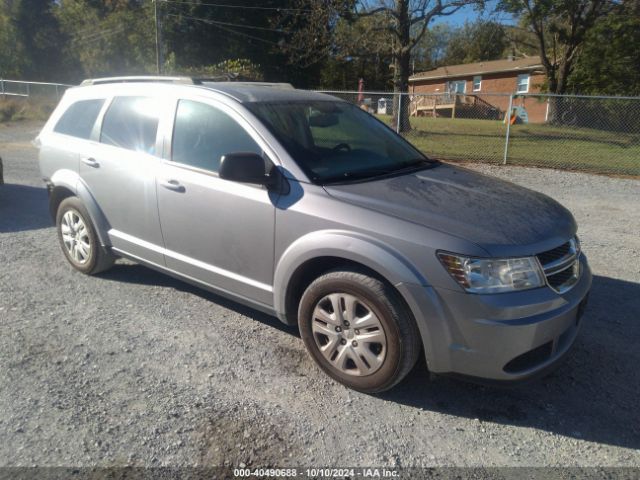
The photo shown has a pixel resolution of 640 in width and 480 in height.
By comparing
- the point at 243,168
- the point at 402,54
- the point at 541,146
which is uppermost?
the point at 402,54

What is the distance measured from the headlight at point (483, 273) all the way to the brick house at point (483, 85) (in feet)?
98.2

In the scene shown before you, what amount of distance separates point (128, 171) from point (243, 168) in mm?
1499

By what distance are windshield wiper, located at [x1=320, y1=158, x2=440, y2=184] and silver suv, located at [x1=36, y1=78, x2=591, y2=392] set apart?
0.02 metres

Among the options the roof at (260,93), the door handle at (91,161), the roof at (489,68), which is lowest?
the door handle at (91,161)

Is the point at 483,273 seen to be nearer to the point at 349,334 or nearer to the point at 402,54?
the point at 349,334

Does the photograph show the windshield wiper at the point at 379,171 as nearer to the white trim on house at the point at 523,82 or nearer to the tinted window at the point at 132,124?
the tinted window at the point at 132,124

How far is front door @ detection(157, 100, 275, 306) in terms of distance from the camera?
3.57 metres

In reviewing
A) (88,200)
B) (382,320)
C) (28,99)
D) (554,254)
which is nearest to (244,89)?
(88,200)

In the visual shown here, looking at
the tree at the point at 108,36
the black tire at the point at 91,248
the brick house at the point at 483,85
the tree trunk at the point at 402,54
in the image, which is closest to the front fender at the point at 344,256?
the black tire at the point at 91,248

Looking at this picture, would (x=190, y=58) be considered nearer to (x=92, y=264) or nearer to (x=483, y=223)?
(x=92, y=264)

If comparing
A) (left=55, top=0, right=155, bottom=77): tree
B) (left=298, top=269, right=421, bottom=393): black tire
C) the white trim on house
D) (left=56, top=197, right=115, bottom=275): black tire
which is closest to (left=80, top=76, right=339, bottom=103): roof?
(left=56, top=197, right=115, bottom=275): black tire

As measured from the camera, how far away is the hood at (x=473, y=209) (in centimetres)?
293

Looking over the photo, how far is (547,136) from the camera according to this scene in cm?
1639

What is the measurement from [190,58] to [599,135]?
24520mm
